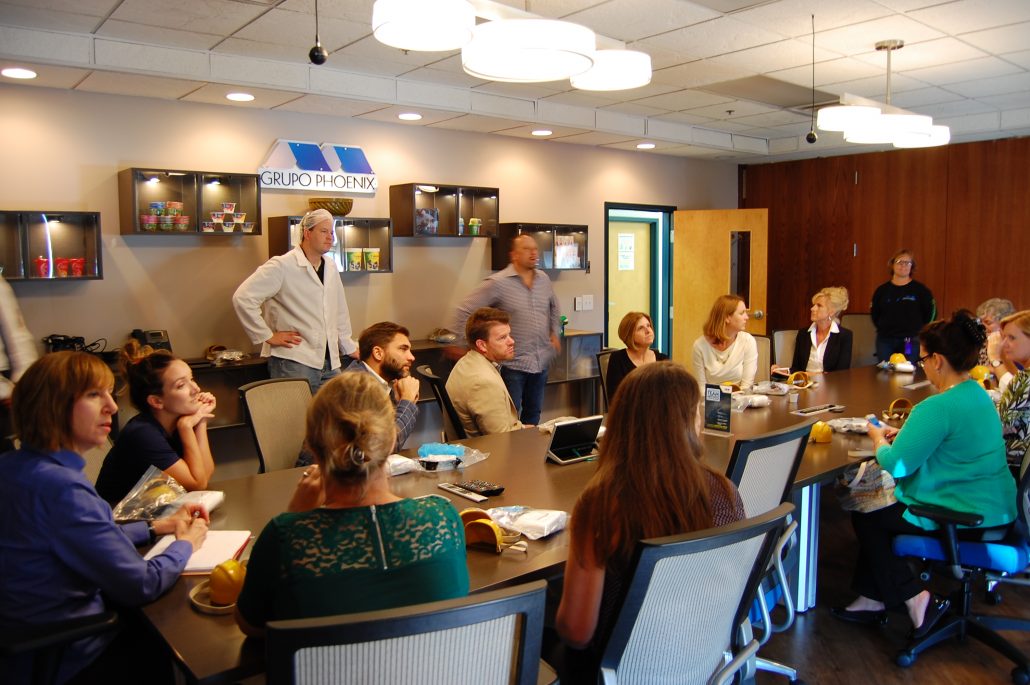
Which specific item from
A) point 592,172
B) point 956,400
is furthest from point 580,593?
point 592,172

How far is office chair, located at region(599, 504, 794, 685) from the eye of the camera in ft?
4.80

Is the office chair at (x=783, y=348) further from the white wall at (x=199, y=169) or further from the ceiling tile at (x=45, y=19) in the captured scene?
the ceiling tile at (x=45, y=19)

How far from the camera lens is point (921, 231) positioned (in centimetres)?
753

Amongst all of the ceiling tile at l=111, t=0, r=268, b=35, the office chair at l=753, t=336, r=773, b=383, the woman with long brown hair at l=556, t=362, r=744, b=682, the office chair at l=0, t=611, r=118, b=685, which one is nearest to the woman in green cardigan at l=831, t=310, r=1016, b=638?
the woman with long brown hair at l=556, t=362, r=744, b=682

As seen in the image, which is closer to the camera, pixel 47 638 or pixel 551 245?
pixel 47 638

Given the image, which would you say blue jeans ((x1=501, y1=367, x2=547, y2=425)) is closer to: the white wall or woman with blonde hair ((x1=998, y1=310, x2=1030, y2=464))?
the white wall

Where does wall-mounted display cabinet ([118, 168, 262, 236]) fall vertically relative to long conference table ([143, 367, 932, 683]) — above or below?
above

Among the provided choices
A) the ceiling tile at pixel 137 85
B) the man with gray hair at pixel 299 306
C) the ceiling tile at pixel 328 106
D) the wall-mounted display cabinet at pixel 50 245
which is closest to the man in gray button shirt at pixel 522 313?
the man with gray hair at pixel 299 306

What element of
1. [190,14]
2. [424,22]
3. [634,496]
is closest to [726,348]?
[424,22]

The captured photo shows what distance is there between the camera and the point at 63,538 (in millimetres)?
1694

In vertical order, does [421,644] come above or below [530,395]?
above

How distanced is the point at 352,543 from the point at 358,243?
439cm

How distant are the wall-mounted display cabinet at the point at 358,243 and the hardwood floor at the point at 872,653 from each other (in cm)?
355

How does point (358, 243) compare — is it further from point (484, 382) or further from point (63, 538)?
point (63, 538)
